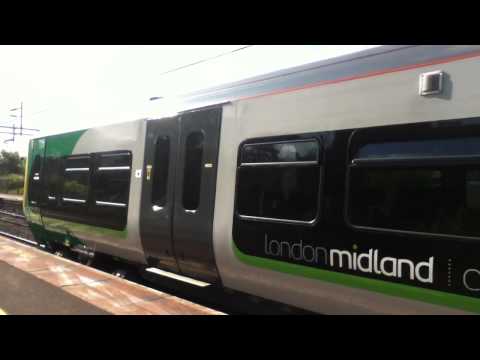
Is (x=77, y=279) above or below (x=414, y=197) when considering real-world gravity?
below

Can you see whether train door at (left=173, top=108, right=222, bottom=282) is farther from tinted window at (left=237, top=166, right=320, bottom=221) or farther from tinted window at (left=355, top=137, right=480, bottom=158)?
tinted window at (left=355, top=137, right=480, bottom=158)

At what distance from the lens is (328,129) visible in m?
4.01

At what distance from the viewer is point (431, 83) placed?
3.37 meters

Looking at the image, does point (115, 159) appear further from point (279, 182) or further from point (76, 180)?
point (279, 182)

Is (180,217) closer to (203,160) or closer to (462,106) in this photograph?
(203,160)

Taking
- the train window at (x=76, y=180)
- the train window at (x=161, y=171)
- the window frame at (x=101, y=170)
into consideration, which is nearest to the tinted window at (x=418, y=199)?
the train window at (x=161, y=171)

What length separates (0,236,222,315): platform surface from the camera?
15.3 feet

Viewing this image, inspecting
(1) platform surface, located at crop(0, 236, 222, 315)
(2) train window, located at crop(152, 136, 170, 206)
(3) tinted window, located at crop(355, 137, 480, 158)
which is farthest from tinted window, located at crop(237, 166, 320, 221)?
(2) train window, located at crop(152, 136, 170, 206)

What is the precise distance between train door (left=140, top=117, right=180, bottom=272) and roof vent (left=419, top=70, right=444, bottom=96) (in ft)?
11.0

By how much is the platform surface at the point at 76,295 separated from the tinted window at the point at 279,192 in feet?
4.07

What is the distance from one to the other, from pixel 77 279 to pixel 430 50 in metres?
5.38

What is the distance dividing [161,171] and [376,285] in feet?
11.7

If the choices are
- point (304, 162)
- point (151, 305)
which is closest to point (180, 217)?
point (151, 305)

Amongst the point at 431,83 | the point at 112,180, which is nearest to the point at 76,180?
the point at 112,180
